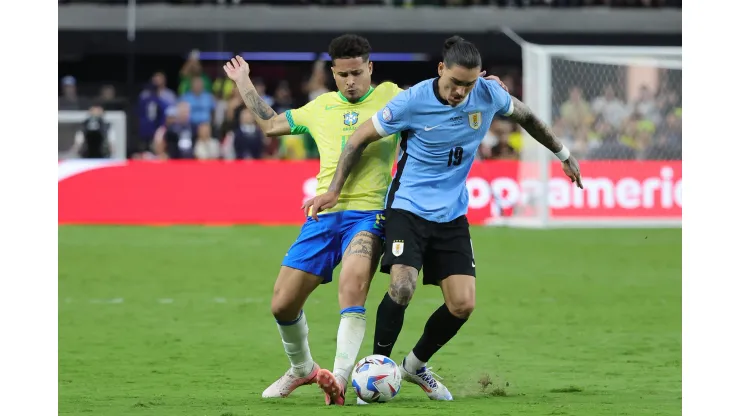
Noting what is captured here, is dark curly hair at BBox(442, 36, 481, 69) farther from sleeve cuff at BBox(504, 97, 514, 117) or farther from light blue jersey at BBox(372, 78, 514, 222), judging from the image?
sleeve cuff at BBox(504, 97, 514, 117)

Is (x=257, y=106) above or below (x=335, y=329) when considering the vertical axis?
above

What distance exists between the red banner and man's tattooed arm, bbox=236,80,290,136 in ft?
45.0

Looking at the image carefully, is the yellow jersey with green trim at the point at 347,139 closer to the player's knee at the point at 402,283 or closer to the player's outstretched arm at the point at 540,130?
the player's knee at the point at 402,283

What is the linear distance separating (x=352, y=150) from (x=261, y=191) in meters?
15.1

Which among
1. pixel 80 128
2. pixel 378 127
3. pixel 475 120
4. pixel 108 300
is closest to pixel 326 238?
pixel 378 127

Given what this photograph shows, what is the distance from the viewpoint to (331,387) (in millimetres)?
6848

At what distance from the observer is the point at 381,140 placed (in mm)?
7543

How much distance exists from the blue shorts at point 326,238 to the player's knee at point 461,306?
1.91 feet

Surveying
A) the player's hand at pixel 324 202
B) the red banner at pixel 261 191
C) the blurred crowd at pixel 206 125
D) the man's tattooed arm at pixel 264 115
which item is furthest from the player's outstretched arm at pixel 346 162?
the blurred crowd at pixel 206 125

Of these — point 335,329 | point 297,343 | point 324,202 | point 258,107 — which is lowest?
point 335,329

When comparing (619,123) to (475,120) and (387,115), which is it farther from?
(387,115)

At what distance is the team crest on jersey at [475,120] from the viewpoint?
23.9ft

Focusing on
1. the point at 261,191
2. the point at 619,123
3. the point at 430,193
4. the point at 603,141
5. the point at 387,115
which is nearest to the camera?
the point at 387,115
